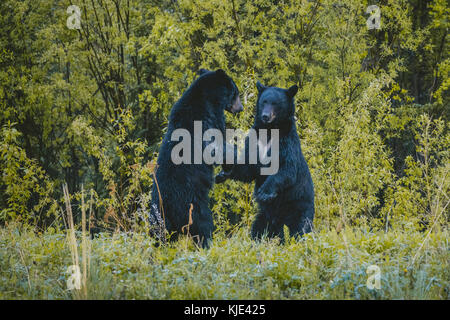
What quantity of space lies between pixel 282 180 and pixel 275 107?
774 millimetres

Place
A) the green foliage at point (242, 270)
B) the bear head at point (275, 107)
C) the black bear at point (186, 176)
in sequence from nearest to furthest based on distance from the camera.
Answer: the green foliage at point (242, 270), the black bear at point (186, 176), the bear head at point (275, 107)

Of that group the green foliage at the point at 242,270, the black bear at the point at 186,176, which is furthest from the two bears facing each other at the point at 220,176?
the green foliage at the point at 242,270

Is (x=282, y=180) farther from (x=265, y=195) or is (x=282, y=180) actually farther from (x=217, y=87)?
(x=217, y=87)

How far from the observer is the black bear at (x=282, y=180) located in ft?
14.8

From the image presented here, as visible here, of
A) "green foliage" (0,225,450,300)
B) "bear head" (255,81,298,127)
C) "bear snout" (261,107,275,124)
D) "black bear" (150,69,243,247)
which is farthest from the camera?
"bear head" (255,81,298,127)

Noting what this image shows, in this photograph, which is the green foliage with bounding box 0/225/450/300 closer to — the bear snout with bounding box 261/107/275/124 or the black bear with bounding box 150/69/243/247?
the black bear with bounding box 150/69/243/247

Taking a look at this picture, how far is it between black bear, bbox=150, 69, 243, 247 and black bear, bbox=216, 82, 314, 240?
1.39 feet

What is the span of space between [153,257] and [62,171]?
13.3 metres

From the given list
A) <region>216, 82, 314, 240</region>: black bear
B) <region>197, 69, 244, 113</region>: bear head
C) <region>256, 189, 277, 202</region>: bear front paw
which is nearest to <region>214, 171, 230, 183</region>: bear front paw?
<region>216, 82, 314, 240</region>: black bear

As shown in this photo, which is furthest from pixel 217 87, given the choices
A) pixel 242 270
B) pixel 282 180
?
pixel 242 270

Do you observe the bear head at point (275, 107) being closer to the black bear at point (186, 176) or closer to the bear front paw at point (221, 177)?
the black bear at point (186, 176)

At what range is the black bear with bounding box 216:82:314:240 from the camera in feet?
14.8
